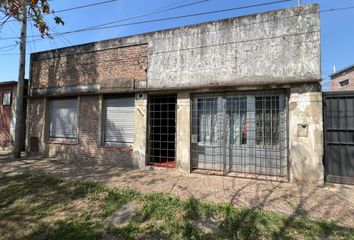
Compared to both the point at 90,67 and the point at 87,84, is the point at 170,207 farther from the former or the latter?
the point at 90,67

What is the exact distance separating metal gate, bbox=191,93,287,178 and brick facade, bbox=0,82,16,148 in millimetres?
9949

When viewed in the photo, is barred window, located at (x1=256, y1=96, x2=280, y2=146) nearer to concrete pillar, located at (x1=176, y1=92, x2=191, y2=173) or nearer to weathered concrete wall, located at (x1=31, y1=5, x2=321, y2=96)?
weathered concrete wall, located at (x1=31, y1=5, x2=321, y2=96)

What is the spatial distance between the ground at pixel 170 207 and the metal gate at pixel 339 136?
0.42m

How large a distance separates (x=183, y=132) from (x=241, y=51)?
285 cm

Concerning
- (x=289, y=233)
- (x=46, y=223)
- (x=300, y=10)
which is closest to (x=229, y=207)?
(x=289, y=233)

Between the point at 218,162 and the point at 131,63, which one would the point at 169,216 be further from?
the point at 131,63

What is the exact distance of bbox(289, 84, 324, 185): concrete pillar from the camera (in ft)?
20.0

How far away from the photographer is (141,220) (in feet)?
15.0

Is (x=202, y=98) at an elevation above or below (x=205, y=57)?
below

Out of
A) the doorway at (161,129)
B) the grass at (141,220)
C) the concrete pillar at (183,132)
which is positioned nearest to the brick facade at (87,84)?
the doorway at (161,129)

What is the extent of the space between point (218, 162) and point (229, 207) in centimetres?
266

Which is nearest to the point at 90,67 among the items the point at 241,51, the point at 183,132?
the point at 183,132

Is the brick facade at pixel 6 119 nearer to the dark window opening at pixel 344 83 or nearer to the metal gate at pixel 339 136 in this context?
the metal gate at pixel 339 136

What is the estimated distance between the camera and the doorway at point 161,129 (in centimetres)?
830
